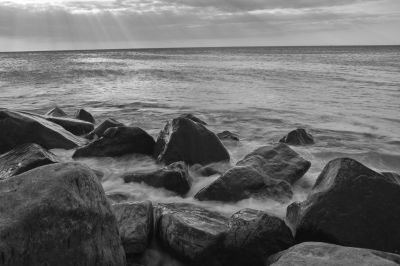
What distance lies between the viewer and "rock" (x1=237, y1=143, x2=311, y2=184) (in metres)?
6.88

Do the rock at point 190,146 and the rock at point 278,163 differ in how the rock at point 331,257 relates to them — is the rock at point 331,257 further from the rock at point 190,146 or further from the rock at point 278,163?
the rock at point 190,146

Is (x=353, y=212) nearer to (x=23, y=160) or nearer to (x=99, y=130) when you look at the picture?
(x=23, y=160)

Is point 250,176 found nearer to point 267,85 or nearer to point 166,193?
point 166,193

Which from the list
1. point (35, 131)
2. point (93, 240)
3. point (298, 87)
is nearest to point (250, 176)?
point (93, 240)

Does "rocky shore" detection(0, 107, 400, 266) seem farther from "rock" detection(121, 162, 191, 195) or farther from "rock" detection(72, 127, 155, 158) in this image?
"rock" detection(72, 127, 155, 158)

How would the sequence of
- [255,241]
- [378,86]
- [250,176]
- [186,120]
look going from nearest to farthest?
[255,241], [250,176], [186,120], [378,86]

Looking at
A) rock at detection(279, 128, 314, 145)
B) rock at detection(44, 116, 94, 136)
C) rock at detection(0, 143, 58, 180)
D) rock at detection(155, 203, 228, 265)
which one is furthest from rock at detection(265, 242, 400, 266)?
rock at detection(44, 116, 94, 136)

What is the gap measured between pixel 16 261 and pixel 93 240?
64cm

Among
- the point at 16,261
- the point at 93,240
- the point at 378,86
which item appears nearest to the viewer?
the point at 16,261

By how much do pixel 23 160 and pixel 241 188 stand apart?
3335mm

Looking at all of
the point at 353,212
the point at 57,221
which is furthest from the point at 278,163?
the point at 57,221

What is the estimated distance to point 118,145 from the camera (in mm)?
8359

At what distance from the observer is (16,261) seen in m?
3.40

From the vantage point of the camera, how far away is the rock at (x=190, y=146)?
7.72 meters
